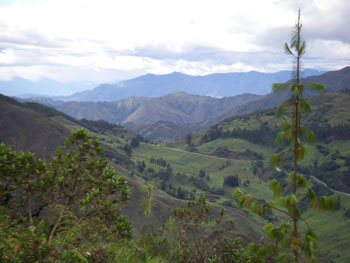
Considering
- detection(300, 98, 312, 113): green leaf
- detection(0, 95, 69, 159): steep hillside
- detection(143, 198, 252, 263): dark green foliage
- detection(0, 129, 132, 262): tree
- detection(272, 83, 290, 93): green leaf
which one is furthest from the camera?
detection(0, 95, 69, 159): steep hillside

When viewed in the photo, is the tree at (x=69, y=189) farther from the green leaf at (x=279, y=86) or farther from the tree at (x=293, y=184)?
the green leaf at (x=279, y=86)

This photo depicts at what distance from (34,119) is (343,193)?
167088 millimetres

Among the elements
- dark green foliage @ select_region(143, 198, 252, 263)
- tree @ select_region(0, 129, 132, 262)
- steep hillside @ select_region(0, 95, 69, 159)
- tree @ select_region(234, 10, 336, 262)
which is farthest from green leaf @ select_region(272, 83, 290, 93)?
steep hillside @ select_region(0, 95, 69, 159)

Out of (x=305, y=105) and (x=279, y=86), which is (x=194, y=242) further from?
(x=279, y=86)

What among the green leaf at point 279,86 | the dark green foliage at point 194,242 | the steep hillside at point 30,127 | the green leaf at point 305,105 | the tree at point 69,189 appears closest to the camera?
the tree at point 69,189

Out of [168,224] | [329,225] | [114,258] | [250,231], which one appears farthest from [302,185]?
[329,225]

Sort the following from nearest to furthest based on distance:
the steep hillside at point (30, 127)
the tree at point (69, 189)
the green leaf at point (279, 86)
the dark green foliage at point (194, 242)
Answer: the tree at point (69, 189), the green leaf at point (279, 86), the dark green foliage at point (194, 242), the steep hillside at point (30, 127)

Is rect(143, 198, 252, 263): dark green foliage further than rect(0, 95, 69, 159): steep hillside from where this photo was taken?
No

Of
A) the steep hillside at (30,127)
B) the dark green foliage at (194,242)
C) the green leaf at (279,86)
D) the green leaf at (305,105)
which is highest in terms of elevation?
the green leaf at (279,86)

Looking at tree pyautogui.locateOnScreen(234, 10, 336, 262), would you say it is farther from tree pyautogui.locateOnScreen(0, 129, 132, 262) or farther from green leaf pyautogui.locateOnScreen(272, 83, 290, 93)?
tree pyautogui.locateOnScreen(0, 129, 132, 262)

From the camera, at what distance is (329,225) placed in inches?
5906

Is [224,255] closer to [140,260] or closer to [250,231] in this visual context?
[140,260]

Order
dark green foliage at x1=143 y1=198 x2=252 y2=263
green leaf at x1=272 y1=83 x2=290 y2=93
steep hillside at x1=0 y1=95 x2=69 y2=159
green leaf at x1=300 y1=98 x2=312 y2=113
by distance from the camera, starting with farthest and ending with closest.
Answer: steep hillside at x1=0 y1=95 x2=69 y2=159, dark green foliage at x1=143 y1=198 x2=252 y2=263, green leaf at x1=272 y1=83 x2=290 y2=93, green leaf at x1=300 y1=98 x2=312 y2=113

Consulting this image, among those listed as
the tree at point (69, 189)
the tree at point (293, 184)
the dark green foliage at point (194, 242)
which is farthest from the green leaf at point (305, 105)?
the tree at point (69, 189)
